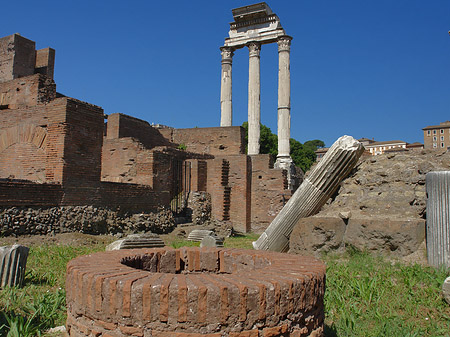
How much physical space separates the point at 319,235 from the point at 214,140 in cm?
1329

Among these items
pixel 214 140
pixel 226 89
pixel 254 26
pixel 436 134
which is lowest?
pixel 214 140

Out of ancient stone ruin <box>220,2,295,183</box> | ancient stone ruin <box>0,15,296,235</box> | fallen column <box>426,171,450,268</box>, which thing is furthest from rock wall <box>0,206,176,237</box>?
ancient stone ruin <box>220,2,295,183</box>

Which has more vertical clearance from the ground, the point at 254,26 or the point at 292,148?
the point at 254,26

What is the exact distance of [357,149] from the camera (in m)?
5.45

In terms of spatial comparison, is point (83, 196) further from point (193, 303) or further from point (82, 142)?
point (193, 303)

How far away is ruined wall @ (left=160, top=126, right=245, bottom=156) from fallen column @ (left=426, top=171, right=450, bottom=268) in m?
13.4

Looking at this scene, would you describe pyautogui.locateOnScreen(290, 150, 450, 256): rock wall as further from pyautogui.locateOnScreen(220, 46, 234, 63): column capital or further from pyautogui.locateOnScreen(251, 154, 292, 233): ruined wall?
pyautogui.locateOnScreen(220, 46, 234, 63): column capital

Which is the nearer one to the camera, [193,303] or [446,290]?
[193,303]

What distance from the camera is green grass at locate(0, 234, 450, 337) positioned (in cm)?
321

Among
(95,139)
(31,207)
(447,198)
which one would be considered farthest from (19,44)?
(447,198)

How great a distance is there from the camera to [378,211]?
512 cm

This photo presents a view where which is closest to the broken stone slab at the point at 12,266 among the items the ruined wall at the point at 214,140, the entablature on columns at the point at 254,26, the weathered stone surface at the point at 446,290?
the weathered stone surface at the point at 446,290

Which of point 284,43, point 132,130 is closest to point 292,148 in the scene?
point 284,43

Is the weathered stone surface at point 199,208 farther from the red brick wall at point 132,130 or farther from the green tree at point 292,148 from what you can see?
the green tree at point 292,148
